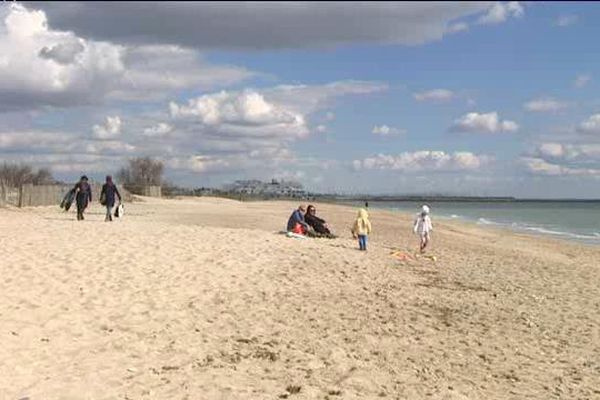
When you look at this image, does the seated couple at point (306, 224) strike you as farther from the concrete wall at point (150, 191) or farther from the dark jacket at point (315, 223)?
the concrete wall at point (150, 191)

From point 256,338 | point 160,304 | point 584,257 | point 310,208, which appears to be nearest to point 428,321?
point 256,338

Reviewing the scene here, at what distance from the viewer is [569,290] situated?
43.7 feet

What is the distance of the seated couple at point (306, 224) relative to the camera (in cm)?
1992

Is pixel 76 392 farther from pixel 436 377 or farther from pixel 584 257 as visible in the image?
pixel 584 257

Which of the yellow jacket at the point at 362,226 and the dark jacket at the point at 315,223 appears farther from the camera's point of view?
the dark jacket at the point at 315,223

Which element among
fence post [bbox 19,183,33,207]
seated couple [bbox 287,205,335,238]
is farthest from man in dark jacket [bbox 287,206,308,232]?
fence post [bbox 19,183,33,207]

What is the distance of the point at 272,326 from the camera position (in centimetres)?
886

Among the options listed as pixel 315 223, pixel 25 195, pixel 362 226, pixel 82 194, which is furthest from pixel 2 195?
pixel 362 226

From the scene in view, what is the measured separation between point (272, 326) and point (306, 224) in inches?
461

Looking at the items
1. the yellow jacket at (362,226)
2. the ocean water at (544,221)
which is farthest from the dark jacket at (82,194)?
the ocean water at (544,221)

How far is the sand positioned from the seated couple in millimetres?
4652

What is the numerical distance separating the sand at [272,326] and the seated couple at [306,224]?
465 cm

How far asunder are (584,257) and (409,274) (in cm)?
1140

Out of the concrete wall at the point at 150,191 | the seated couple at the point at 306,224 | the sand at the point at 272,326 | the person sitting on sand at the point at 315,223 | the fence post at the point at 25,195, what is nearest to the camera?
the sand at the point at 272,326
